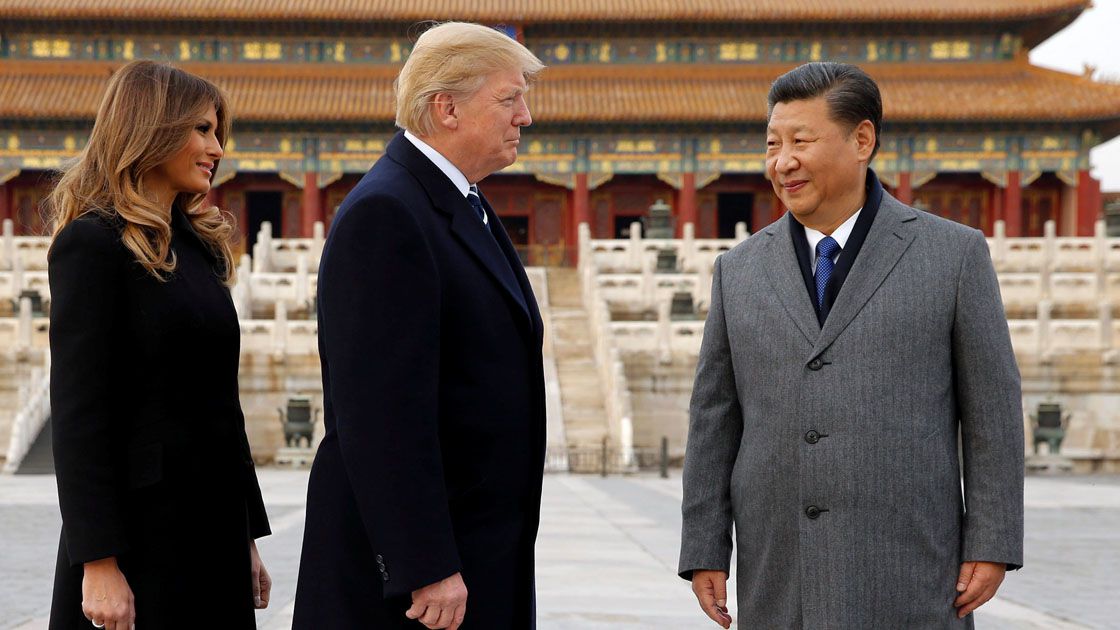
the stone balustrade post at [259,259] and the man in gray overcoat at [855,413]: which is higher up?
the stone balustrade post at [259,259]

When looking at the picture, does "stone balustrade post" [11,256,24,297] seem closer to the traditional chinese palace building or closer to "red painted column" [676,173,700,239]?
the traditional chinese palace building

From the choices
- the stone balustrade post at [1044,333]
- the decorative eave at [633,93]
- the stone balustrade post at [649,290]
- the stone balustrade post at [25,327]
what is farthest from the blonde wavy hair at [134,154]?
the decorative eave at [633,93]

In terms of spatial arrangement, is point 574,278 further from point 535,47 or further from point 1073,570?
point 1073,570

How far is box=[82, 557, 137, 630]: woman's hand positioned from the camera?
3.06 metres

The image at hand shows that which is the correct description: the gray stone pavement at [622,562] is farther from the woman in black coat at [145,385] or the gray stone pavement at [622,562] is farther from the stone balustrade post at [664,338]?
the stone balustrade post at [664,338]

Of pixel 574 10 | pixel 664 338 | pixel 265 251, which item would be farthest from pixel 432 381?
pixel 574 10

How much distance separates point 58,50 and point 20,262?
12.7 meters

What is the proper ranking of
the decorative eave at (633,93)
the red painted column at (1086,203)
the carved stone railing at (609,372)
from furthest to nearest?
the red painted column at (1086,203)
the decorative eave at (633,93)
the carved stone railing at (609,372)

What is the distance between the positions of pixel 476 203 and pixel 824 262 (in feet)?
2.84

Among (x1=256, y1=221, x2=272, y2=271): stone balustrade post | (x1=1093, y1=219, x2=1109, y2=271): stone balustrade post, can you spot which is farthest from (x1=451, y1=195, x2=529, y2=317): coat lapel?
(x1=1093, y1=219, x2=1109, y2=271): stone balustrade post

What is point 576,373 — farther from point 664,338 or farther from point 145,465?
point 145,465

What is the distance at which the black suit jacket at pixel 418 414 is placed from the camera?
9.38 feet

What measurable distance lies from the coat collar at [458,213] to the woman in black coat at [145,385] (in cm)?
59

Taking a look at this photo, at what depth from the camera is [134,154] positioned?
3273 mm
